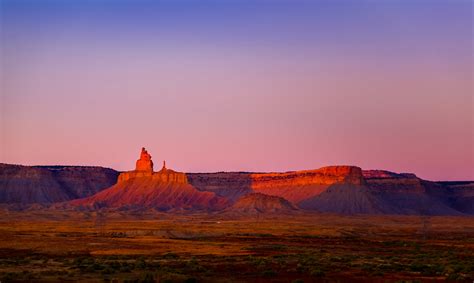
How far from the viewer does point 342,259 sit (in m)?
52.4

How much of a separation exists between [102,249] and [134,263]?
17.4 metres

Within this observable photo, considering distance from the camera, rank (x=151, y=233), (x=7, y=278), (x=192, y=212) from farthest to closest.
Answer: (x=192, y=212) → (x=151, y=233) → (x=7, y=278)

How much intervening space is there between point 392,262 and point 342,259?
3838 mm

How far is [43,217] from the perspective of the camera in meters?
160

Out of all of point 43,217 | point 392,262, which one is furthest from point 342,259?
point 43,217

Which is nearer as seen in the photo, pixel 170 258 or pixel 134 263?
pixel 134 263

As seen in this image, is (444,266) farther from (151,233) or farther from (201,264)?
(151,233)

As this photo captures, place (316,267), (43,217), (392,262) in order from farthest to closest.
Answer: (43,217) → (392,262) → (316,267)

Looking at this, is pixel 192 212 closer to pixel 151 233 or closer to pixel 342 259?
pixel 151 233

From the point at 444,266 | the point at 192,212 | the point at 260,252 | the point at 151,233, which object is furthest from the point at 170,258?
the point at 192,212

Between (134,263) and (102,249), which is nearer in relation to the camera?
(134,263)

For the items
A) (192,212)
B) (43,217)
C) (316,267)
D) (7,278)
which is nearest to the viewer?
(7,278)

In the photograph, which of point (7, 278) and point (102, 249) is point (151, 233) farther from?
point (7, 278)

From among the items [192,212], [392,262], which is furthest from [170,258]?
[192,212]
